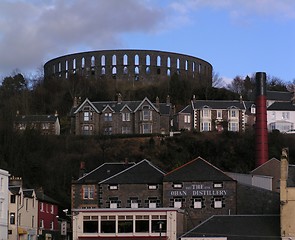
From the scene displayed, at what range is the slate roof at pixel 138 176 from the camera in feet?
259

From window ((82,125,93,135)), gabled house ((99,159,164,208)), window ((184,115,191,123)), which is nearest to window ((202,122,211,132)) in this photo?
window ((184,115,191,123))

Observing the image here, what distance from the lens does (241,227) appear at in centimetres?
6794

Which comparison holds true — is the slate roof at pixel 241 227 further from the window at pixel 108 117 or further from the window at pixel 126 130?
the window at pixel 108 117

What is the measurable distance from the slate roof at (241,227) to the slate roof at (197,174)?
7350 mm

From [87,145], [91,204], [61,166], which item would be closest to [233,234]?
[91,204]

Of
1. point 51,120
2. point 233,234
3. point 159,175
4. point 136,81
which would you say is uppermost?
point 136,81

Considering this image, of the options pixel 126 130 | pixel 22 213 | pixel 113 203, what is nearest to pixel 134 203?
pixel 113 203

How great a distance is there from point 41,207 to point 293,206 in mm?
27359

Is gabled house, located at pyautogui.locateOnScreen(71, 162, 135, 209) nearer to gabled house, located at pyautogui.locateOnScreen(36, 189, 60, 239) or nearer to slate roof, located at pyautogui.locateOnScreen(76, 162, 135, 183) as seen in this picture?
slate roof, located at pyautogui.locateOnScreen(76, 162, 135, 183)

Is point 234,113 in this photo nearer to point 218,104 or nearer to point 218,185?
point 218,104

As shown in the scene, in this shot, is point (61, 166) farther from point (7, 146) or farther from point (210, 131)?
point (210, 131)

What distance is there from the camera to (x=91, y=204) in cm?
8050

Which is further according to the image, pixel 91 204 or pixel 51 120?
pixel 51 120

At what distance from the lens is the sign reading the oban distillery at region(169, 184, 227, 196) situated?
76.5 metres
